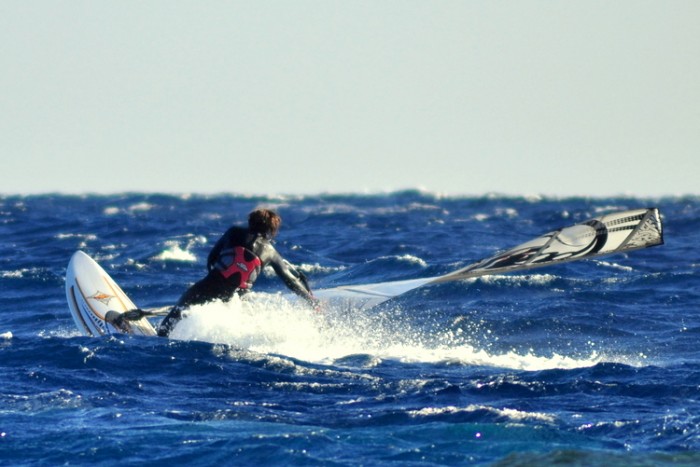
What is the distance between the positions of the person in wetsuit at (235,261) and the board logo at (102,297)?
187 cm

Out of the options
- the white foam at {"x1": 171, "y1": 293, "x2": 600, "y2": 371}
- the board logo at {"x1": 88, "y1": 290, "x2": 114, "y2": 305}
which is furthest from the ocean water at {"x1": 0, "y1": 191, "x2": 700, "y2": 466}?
the board logo at {"x1": 88, "y1": 290, "x2": 114, "y2": 305}

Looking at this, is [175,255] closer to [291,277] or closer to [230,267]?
[291,277]

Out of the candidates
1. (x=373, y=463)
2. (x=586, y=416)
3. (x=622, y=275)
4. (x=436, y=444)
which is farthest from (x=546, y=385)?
(x=622, y=275)

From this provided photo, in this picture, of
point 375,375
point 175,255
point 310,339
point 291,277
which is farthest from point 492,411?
point 175,255

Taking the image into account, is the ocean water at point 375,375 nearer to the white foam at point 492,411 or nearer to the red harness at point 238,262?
the white foam at point 492,411

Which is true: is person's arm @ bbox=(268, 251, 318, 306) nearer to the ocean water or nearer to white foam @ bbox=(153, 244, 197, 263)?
the ocean water

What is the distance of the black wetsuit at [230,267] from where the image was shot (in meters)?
11.0

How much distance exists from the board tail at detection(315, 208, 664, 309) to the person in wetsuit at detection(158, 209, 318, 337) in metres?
1.54

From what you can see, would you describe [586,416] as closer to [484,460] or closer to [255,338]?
[484,460]

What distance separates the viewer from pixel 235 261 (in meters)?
11.0

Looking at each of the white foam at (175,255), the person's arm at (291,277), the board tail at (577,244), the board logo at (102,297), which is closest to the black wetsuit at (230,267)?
the person's arm at (291,277)

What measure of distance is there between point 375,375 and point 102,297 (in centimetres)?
480

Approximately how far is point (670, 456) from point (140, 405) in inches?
164

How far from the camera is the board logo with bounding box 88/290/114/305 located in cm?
1274
